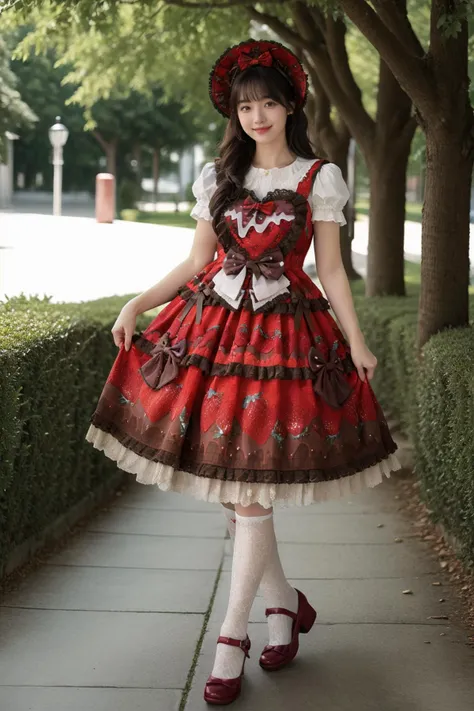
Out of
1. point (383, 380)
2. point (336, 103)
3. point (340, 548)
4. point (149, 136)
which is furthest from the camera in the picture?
point (149, 136)

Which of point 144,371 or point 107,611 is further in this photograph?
point 107,611

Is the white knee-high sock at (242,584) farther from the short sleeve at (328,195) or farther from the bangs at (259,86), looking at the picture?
the bangs at (259,86)

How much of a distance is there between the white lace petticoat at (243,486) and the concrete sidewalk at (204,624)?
668mm

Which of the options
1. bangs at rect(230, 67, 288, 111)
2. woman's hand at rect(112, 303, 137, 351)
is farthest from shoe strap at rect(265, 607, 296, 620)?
bangs at rect(230, 67, 288, 111)

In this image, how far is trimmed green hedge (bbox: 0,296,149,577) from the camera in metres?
4.63

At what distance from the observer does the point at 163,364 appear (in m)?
3.60

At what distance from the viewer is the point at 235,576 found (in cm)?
356

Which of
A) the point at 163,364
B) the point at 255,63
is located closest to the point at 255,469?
the point at 163,364

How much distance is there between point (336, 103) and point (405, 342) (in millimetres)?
3730

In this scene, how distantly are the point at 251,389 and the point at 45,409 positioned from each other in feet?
6.43

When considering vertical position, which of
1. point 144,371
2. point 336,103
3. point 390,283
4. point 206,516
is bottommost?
point 206,516

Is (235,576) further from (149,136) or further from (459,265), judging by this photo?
(149,136)

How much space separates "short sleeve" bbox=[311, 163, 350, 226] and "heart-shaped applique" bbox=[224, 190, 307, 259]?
0.18 feet

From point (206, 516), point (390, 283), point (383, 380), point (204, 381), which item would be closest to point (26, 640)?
point (204, 381)
